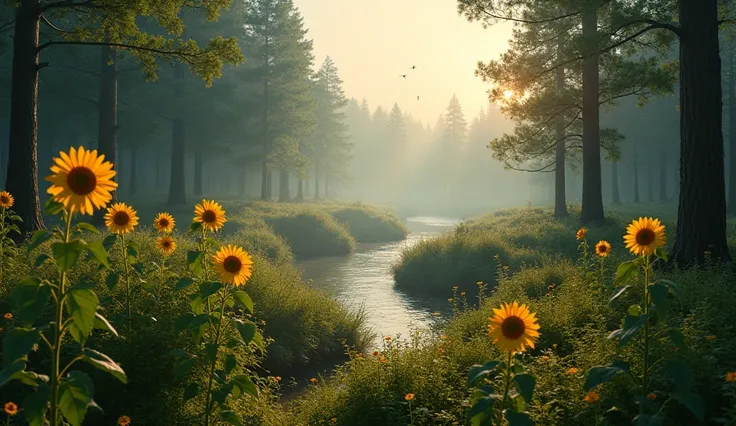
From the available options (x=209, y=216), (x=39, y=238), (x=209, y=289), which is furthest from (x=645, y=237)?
(x=39, y=238)

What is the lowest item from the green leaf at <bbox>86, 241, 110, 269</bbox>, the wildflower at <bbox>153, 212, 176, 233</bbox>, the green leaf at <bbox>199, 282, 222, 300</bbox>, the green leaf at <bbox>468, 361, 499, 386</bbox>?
the green leaf at <bbox>468, 361, 499, 386</bbox>

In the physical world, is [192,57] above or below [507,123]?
below

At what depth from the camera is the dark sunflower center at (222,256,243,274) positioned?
180 inches

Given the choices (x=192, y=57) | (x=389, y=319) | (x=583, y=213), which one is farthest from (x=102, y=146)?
(x=583, y=213)

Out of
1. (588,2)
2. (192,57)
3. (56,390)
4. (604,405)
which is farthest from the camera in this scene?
(192,57)

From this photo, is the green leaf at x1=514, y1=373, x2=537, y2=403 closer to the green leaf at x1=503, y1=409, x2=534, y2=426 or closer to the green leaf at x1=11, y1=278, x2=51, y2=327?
the green leaf at x1=503, y1=409, x2=534, y2=426

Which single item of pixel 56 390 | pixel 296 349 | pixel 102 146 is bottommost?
pixel 296 349

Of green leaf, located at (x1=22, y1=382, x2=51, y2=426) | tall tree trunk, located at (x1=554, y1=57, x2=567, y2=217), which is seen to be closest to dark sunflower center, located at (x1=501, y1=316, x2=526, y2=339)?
green leaf, located at (x1=22, y1=382, x2=51, y2=426)

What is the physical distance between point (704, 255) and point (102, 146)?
16.4 metres

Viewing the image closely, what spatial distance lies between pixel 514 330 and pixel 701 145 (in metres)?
8.09

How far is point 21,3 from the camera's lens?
10883 mm

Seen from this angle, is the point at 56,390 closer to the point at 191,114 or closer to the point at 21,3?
the point at 21,3

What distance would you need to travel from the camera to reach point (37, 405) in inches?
111

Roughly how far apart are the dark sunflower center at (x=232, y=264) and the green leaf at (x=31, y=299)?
1757mm
